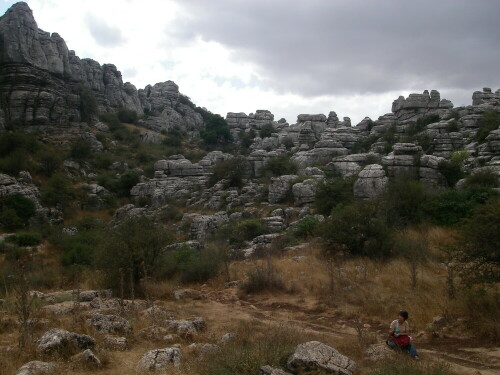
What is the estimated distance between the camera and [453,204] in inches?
713

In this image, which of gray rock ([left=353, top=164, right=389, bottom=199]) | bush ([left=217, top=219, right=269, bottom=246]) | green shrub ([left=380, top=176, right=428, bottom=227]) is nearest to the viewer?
green shrub ([left=380, top=176, right=428, bottom=227])

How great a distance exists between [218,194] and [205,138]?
29.9 meters

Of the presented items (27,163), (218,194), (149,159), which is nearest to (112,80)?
(149,159)

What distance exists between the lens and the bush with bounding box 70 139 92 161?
42.0 meters

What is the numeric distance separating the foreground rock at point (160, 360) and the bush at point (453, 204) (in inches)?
565

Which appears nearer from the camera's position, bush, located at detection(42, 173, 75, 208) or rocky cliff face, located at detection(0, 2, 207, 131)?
bush, located at detection(42, 173, 75, 208)

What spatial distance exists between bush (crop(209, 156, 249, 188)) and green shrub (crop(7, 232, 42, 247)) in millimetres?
15270

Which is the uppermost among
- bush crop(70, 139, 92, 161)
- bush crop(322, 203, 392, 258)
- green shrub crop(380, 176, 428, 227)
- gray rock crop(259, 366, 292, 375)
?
bush crop(70, 139, 92, 161)

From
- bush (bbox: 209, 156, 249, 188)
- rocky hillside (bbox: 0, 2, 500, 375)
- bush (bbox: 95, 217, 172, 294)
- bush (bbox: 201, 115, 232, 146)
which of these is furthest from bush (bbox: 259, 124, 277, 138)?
bush (bbox: 95, 217, 172, 294)

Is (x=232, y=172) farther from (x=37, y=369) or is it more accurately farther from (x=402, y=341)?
(x=37, y=369)

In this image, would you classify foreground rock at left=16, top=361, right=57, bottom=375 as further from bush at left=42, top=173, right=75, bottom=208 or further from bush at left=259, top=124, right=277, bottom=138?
bush at left=259, top=124, right=277, bottom=138

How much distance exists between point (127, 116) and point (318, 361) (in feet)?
198

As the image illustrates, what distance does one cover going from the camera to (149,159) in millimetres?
48000

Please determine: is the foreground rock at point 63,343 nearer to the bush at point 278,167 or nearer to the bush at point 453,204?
the bush at point 453,204
